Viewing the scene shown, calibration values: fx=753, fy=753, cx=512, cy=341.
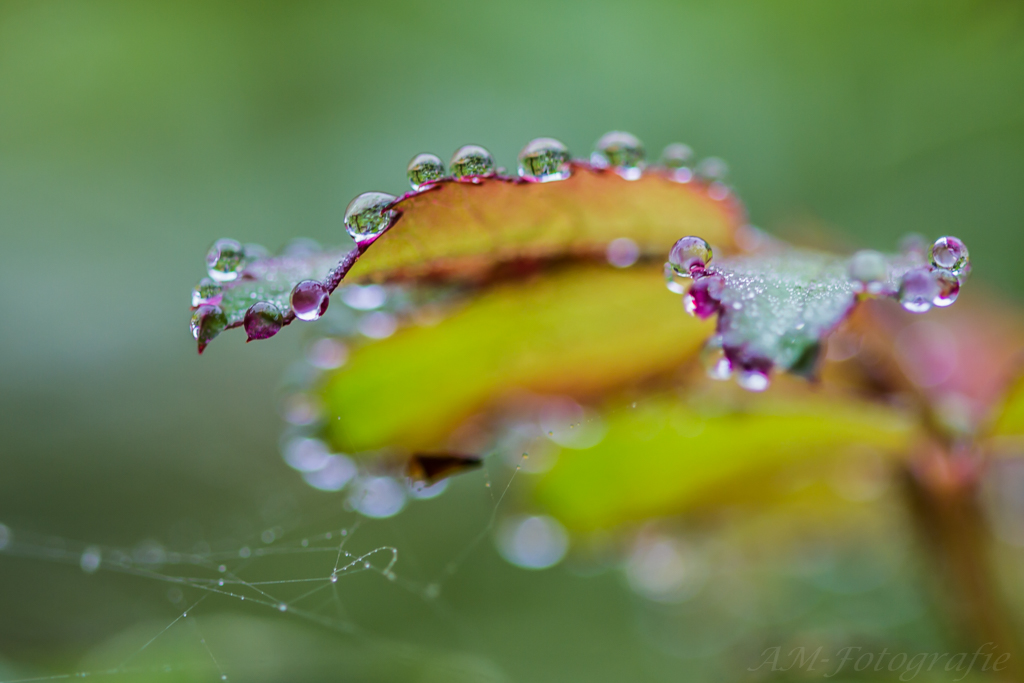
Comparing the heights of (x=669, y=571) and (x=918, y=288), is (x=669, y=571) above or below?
below

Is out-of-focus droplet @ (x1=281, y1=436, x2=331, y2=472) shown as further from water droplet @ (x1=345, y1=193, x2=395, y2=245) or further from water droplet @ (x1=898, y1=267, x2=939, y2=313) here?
water droplet @ (x1=898, y1=267, x2=939, y2=313)

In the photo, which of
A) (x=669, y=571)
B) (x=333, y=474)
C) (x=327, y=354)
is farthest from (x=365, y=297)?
(x=669, y=571)

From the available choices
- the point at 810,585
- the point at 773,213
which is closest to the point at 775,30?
the point at 773,213

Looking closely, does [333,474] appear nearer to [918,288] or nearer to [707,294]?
[707,294]

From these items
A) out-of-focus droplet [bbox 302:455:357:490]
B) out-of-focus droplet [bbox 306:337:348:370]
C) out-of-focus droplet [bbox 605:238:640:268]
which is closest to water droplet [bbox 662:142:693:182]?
out-of-focus droplet [bbox 605:238:640:268]

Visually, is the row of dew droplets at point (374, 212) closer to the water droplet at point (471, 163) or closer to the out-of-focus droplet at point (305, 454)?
the water droplet at point (471, 163)

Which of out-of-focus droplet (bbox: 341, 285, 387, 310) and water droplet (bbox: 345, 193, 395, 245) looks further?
out-of-focus droplet (bbox: 341, 285, 387, 310)

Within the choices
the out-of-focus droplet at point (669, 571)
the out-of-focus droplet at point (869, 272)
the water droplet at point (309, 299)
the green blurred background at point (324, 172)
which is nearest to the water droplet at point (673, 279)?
the out-of-focus droplet at point (869, 272)
